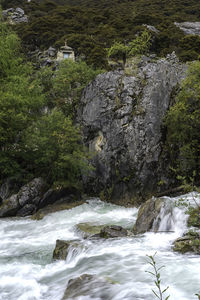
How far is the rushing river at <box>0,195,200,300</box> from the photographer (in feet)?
17.5

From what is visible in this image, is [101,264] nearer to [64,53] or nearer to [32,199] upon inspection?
[32,199]

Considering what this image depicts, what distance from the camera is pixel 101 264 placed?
659 cm

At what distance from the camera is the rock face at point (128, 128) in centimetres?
1527

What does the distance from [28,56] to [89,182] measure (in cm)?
3201

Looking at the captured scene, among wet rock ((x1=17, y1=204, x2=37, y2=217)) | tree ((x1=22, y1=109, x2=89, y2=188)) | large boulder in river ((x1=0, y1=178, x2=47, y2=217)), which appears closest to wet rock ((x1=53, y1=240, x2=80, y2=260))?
wet rock ((x1=17, y1=204, x2=37, y2=217))

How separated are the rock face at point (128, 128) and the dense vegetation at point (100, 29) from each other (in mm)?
16203

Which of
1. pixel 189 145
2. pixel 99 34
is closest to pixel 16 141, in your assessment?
pixel 189 145

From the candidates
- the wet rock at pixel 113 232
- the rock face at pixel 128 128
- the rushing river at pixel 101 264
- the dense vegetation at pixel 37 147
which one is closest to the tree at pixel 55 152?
the dense vegetation at pixel 37 147

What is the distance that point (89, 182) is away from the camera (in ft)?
55.3

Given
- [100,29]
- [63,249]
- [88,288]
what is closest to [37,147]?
[63,249]

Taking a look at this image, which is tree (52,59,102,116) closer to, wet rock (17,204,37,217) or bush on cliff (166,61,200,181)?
bush on cliff (166,61,200,181)

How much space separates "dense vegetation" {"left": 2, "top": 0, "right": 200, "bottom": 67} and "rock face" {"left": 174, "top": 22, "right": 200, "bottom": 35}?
175 centimetres

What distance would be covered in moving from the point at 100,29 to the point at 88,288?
151 ft

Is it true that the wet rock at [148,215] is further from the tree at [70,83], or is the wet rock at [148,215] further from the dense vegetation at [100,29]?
the dense vegetation at [100,29]
